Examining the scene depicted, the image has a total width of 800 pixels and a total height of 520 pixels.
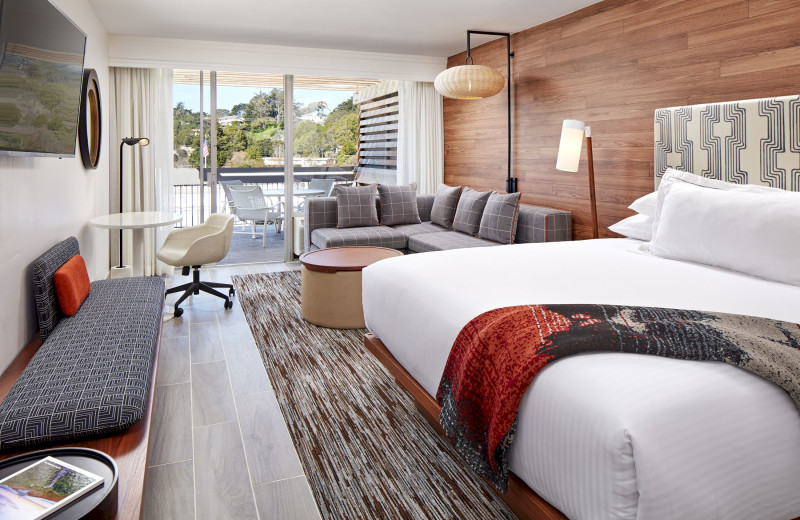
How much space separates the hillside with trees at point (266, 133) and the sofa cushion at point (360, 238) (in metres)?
1.41

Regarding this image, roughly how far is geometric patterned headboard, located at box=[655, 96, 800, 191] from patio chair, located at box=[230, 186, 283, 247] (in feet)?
14.1

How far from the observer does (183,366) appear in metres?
3.24

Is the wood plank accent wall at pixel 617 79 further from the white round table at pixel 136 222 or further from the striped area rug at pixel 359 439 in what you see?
the white round table at pixel 136 222

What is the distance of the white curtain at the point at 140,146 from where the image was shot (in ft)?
18.0

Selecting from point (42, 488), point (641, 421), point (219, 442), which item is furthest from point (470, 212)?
point (42, 488)

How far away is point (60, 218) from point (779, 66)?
4142mm

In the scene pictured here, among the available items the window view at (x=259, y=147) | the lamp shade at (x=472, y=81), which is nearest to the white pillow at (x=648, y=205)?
the lamp shade at (x=472, y=81)

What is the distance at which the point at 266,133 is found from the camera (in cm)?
625

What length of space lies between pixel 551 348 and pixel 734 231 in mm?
1506

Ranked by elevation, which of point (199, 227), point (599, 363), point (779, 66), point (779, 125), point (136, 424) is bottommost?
point (136, 424)

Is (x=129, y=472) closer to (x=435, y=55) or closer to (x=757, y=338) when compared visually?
(x=757, y=338)


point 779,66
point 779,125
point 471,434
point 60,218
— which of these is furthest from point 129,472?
point 779,66

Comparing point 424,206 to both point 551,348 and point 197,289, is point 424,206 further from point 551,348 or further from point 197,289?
point 551,348

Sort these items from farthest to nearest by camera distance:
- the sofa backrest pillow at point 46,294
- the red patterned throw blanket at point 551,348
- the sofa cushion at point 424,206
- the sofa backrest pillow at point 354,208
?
1. the sofa cushion at point 424,206
2. the sofa backrest pillow at point 354,208
3. the sofa backrest pillow at point 46,294
4. the red patterned throw blanket at point 551,348
